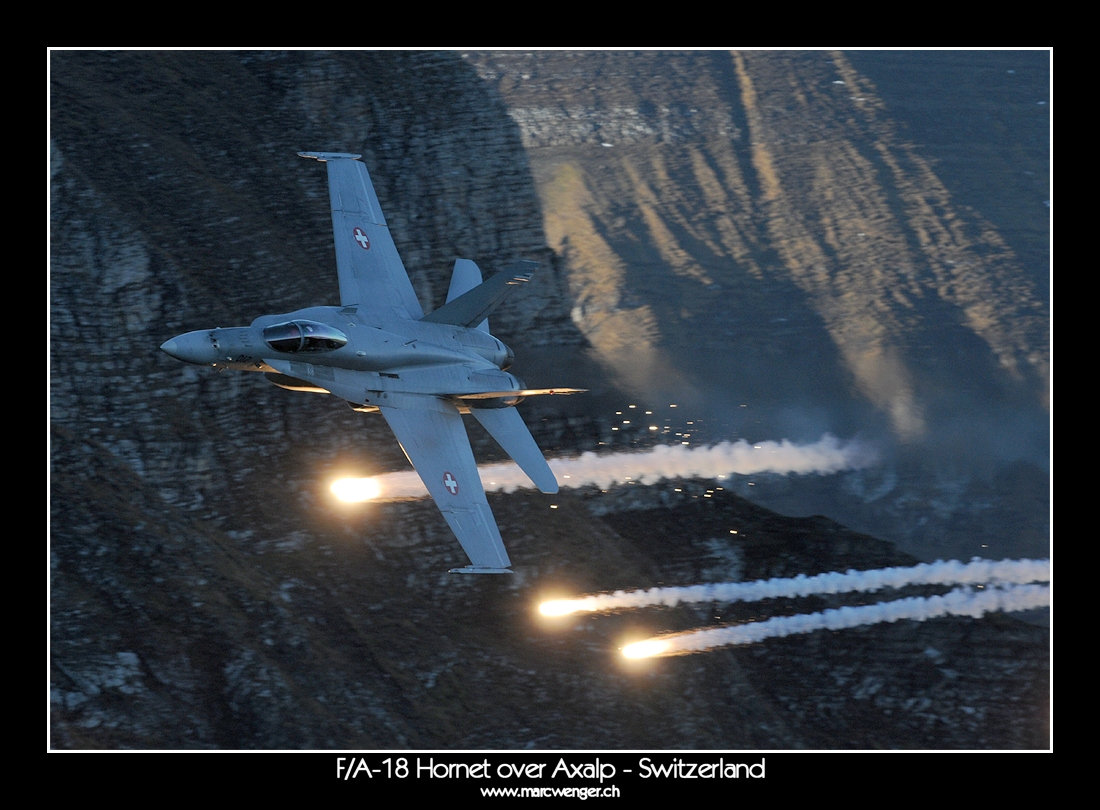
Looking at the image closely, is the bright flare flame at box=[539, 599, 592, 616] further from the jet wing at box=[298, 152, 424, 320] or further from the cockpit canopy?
the cockpit canopy

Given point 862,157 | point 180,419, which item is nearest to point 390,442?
point 180,419

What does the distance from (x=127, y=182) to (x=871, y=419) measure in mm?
24421

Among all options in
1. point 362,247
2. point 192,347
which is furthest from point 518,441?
point 192,347

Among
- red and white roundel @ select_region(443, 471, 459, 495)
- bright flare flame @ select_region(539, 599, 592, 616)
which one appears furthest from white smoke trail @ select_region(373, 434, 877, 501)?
bright flare flame @ select_region(539, 599, 592, 616)

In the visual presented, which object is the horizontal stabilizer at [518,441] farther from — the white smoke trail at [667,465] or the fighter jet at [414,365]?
the white smoke trail at [667,465]

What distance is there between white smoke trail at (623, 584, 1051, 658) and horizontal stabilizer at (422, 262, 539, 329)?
9.93 metres

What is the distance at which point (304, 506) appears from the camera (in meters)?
29.0

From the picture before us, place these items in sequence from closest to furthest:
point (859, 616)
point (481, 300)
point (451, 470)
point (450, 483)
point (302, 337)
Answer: point (302, 337) < point (450, 483) < point (451, 470) < point (481, 300) < point (859, 616)

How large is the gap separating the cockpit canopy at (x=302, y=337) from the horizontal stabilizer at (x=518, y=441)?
4.19 meters

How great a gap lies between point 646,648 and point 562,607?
8.35ft

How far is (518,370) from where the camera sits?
103 ft

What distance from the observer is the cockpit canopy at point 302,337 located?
25.4 meters

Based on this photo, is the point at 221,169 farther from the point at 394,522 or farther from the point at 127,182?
the point at 394,522

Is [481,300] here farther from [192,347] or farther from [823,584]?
[823,584]
